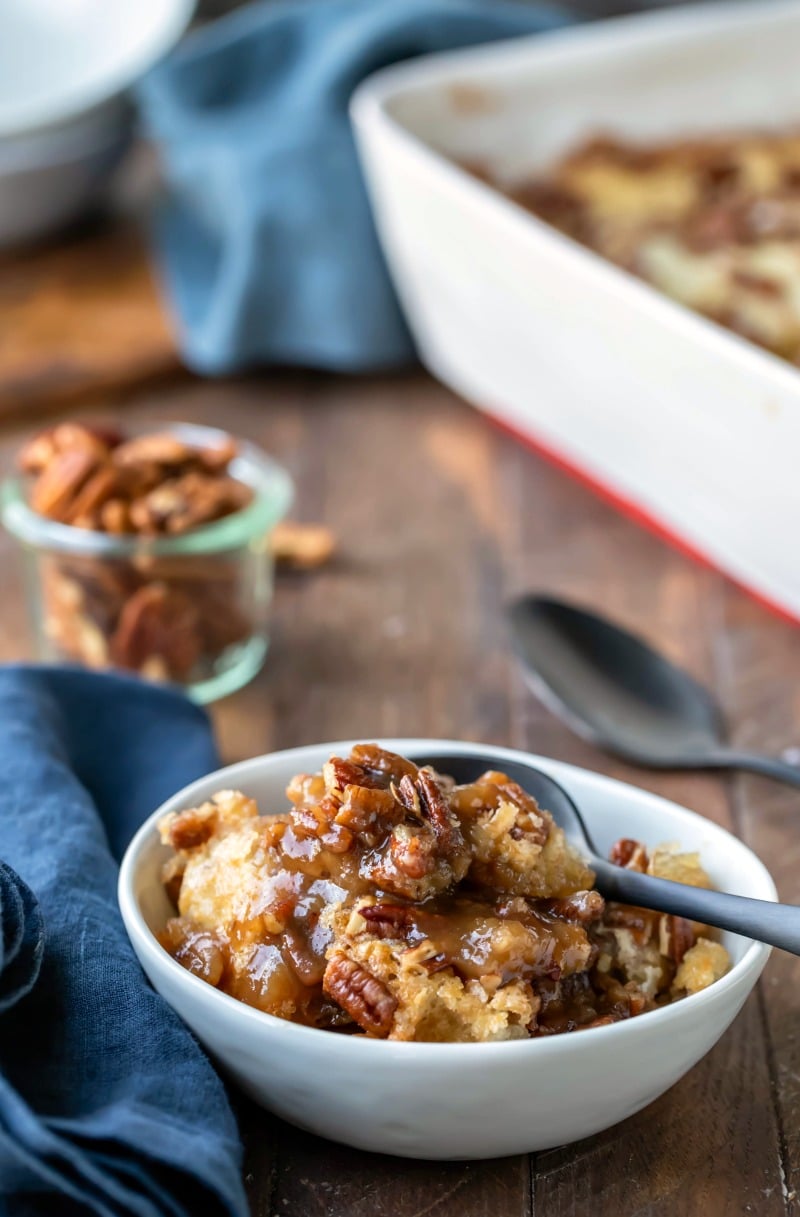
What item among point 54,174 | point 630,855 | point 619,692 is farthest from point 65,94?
point 630,855

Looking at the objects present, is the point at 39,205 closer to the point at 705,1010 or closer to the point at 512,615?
the point at 512,615

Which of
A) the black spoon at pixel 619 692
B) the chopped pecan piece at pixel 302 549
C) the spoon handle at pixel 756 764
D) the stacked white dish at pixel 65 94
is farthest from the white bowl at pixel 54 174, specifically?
the spoon handle at pixel 756 764

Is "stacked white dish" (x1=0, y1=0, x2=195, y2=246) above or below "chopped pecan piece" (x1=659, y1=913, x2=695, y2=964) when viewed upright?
above

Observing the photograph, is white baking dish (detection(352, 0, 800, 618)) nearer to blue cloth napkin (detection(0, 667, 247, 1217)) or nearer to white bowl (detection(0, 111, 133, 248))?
white bowl (detection(0, 111, 133, 248))

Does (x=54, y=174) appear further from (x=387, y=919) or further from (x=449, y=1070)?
(x=449, y=1070)

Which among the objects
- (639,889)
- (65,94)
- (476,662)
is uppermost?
(65,94)

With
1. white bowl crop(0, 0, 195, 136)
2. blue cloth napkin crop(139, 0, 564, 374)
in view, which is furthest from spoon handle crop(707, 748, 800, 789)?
white bowl crop(0, 0, 195, 136)
